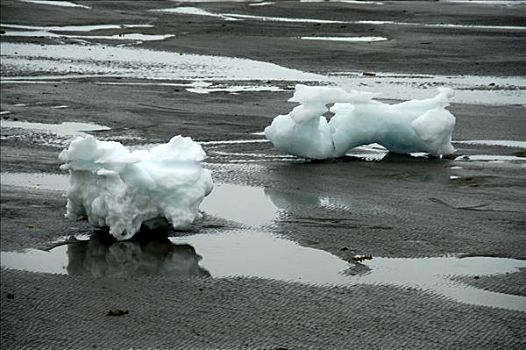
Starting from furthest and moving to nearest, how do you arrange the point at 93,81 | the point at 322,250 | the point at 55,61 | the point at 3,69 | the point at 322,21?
the point at 322,21 < the point at 55,61 < the point at 3,69 < the point at 93,81 < the point at 322,250

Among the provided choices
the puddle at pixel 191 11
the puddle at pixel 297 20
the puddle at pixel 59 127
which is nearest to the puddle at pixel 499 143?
the puddle at pixel 59 127

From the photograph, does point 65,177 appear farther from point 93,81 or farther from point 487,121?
point 93,81

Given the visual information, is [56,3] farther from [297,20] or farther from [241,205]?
[241,205]

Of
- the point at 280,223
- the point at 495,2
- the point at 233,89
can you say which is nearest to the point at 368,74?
the point at 233,89

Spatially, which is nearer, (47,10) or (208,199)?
(208,199)

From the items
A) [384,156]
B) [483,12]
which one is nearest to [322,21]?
[483,12]

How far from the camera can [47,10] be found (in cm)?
3092

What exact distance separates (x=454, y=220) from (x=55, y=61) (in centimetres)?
1269

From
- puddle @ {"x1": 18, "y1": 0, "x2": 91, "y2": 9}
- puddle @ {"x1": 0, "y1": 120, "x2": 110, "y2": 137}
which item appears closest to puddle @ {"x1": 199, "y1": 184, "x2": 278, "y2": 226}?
puddle @ {"x1": 0, "y1": 120, "x2": 110, "y2": 137}

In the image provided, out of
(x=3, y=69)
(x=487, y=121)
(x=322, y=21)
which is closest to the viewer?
(x=487, y=121)

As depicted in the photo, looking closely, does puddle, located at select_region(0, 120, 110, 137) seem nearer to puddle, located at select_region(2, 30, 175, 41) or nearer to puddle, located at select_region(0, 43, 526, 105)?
puddle, located at select_region(0, 43, 526, 105)

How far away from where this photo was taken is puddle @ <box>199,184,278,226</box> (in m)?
9.88

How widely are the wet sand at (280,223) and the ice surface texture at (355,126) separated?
176 millimetres

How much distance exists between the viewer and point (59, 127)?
14195mm
